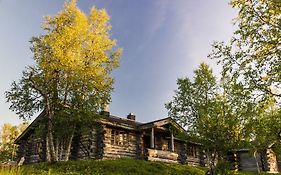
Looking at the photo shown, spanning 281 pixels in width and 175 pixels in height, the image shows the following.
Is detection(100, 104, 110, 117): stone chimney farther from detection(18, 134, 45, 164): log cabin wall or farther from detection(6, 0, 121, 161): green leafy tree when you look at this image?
detection(18, 134, 45, 164): log cabin wall

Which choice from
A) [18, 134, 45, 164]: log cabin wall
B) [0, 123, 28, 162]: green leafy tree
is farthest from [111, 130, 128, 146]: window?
[0, 123, 28, 162]: green leafy tree

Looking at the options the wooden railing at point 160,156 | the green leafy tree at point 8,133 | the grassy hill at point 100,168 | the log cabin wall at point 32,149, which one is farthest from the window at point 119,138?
the green leafy tree at point 8,133

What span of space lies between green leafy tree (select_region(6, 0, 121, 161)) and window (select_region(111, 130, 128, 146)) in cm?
401

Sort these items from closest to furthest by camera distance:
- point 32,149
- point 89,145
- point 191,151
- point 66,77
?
point 66,77 < point 89,145 < point 32,149 < point 191,151

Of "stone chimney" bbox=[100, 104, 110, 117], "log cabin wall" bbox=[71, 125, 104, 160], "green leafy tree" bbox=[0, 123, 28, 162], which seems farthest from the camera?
"green leafy tree" bbox=[0, 123, 28, 162]

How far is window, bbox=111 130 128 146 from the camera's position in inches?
1197

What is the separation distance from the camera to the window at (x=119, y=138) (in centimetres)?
3041

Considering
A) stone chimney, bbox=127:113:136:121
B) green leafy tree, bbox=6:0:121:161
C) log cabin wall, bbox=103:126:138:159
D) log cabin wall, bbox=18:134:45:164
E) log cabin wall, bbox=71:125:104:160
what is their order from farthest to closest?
stone chimney, bbox=127:113:136:121 < log cabin wall, bbox=18:134:45:164 < log cabin wall, bbox=103:126:138:159 < log cabin wall, bbox=71:125:104:160 < green leafy tree, bbox=6:0:121:161

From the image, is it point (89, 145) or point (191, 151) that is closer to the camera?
point (89, 145)

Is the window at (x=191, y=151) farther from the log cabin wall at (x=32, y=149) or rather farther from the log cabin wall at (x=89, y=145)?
the log cabin wall at (x=32, y=149)

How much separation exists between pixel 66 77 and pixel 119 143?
378 inches

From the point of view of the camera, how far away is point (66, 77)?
25.8 metres

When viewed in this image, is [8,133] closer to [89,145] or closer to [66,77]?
[89,145]

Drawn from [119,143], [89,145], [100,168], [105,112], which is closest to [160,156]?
[119,143]
